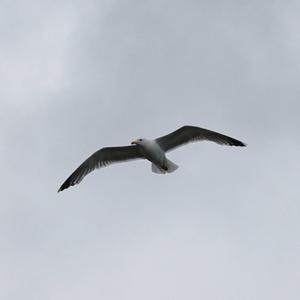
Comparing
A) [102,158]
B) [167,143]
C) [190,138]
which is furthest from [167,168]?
[102,158]

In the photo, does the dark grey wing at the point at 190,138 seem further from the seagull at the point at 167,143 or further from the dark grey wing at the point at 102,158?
the dark grey wing at the point at 102,158

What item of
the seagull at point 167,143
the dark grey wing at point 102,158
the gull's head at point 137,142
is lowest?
the seagull at point 167,143

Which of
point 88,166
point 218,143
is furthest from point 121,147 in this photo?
point 218,143

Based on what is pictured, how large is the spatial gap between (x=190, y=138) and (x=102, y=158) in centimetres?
372

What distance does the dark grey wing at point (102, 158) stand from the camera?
30609 mm

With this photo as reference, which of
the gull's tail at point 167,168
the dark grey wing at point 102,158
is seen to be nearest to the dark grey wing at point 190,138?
the gull's tail at point 167,168

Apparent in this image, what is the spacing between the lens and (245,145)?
2906cm

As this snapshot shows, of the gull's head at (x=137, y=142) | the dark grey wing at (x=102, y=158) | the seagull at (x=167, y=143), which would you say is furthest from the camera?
the dark grey wing at (x=102, y=158)

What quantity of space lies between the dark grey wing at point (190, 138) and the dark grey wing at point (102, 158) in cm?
130

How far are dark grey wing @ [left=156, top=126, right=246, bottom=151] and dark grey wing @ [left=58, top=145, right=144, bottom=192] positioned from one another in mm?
1305

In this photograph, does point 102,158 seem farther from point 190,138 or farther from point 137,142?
point 190,138

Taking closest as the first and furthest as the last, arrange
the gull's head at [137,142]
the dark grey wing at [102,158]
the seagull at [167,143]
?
1. the seagull at [167,143]
2. the gull's head at [137,142]
3. the dark grey wing at [102,158]

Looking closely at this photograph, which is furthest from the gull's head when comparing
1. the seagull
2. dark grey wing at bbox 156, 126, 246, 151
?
dark grey wing at bbox 156, 126, 246, 151

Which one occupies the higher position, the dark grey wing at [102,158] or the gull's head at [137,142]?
the dark grey wing at [102,158]
